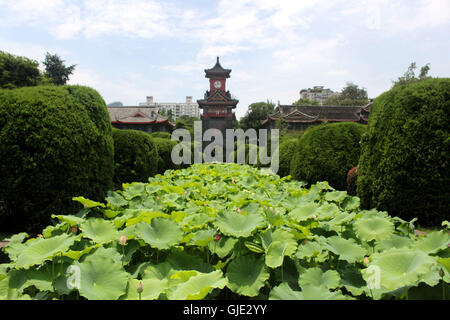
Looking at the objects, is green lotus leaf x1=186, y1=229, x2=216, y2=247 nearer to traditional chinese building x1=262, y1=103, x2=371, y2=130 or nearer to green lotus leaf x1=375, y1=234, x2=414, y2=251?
green lotus leaf x1=375, y1=234, x2=414, y2=251

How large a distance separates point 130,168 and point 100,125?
2.13 meters

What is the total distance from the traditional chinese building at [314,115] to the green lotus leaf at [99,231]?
99.4 ft

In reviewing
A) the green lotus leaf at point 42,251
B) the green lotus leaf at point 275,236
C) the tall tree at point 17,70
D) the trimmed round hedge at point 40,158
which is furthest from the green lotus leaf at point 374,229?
the tall tree at point 17,70

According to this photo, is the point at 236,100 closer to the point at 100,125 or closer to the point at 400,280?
the point at 100,125

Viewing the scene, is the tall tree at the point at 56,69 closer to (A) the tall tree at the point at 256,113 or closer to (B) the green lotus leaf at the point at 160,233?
(A) the tall tree at the point at 256,113

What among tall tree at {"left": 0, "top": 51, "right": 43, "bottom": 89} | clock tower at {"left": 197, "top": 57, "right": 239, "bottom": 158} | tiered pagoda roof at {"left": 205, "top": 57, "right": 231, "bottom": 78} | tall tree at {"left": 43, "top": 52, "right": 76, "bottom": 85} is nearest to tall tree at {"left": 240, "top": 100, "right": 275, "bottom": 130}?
tiered pagoda roof at {"left": 205, "top": 57, "right": 231, "bottom": 78}

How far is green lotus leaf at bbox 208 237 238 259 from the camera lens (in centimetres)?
129

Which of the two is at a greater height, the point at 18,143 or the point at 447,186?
the point at 18,143

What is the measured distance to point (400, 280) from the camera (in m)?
0.90

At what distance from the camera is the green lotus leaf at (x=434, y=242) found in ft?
3.88

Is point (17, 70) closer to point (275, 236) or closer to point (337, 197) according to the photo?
point (337, 197)

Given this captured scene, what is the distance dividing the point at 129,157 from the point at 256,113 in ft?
133

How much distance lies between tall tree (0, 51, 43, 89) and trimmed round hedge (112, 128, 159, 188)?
62.0 ft
